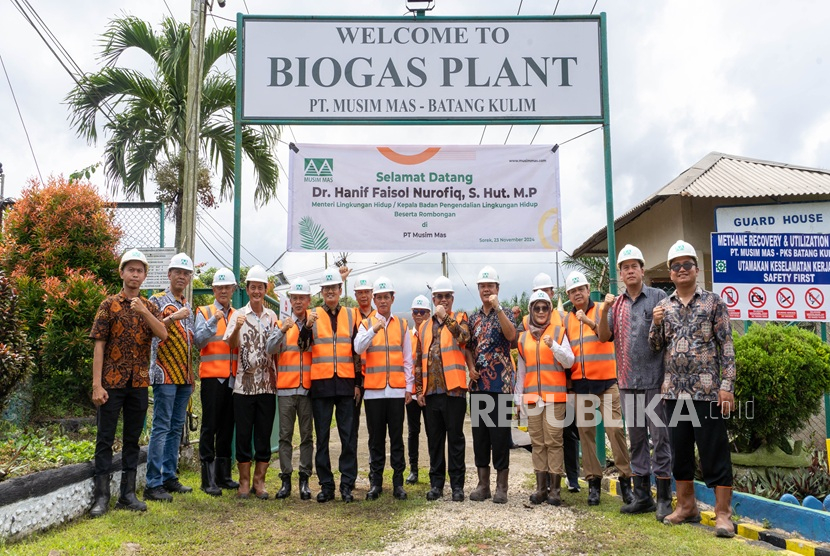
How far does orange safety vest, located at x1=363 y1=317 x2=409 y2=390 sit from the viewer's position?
6230 mm

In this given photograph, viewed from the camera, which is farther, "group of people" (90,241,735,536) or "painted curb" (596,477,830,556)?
"group of people" (90,241,735,536)

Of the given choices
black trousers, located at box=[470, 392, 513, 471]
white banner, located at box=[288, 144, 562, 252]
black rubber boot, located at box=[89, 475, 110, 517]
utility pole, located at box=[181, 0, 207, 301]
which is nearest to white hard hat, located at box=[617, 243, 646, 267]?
black trousers, located at box=[470, 392, 513, 471]

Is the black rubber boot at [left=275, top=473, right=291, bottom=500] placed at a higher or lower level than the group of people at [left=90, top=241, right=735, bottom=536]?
lower

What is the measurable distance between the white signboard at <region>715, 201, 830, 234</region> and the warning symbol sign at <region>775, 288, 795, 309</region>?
1.02 m

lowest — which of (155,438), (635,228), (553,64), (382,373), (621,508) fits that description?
(621,508)

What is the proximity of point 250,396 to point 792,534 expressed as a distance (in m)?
4.48

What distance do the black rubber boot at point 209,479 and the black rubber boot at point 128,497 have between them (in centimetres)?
78

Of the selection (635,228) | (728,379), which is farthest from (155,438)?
(635,228)

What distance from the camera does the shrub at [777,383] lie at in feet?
19.6

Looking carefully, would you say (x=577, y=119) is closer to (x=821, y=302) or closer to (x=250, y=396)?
(x=821, y=302)

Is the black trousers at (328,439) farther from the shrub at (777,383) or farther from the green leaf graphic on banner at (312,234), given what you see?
the shrub at (777,383)

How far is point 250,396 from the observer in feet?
20.2

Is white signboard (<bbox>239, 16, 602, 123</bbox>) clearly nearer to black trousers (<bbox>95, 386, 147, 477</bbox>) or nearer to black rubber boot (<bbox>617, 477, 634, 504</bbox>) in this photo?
black trousers (<bbox>95, 386, 147, 477</bbox>)

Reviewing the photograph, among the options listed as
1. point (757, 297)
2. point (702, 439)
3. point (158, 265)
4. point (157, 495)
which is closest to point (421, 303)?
point (702, 439)
